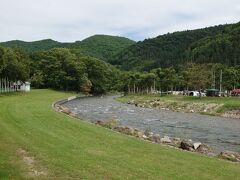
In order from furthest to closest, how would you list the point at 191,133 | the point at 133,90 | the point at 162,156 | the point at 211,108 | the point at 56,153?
the point at 133,90
the point at 211,108
the point at 191,133
the point at 162,156
the point at 56,153

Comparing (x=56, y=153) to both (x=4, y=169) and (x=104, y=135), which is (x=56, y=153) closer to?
(x=4, y=169)

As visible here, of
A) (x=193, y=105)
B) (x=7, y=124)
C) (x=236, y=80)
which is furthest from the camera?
(x=236, y=80)

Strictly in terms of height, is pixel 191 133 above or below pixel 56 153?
below

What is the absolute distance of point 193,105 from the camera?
78.3m

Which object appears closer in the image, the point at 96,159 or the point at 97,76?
the point at 96,159

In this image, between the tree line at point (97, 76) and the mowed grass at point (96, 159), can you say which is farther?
the tree line at point (97, 76)

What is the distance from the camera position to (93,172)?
15.2m

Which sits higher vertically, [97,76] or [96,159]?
[97,76]

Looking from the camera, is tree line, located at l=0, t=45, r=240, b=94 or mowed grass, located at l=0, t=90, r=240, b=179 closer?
mowed grass, located at l=0, t=90, r=240, b=179

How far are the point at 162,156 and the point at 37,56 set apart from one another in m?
135

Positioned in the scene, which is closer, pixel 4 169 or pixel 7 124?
pixel 4 169

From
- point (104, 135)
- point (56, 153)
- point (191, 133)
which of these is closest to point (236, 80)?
point (191, 133)

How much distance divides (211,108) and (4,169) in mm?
60909

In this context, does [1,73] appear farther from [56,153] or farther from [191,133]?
[56,153]
